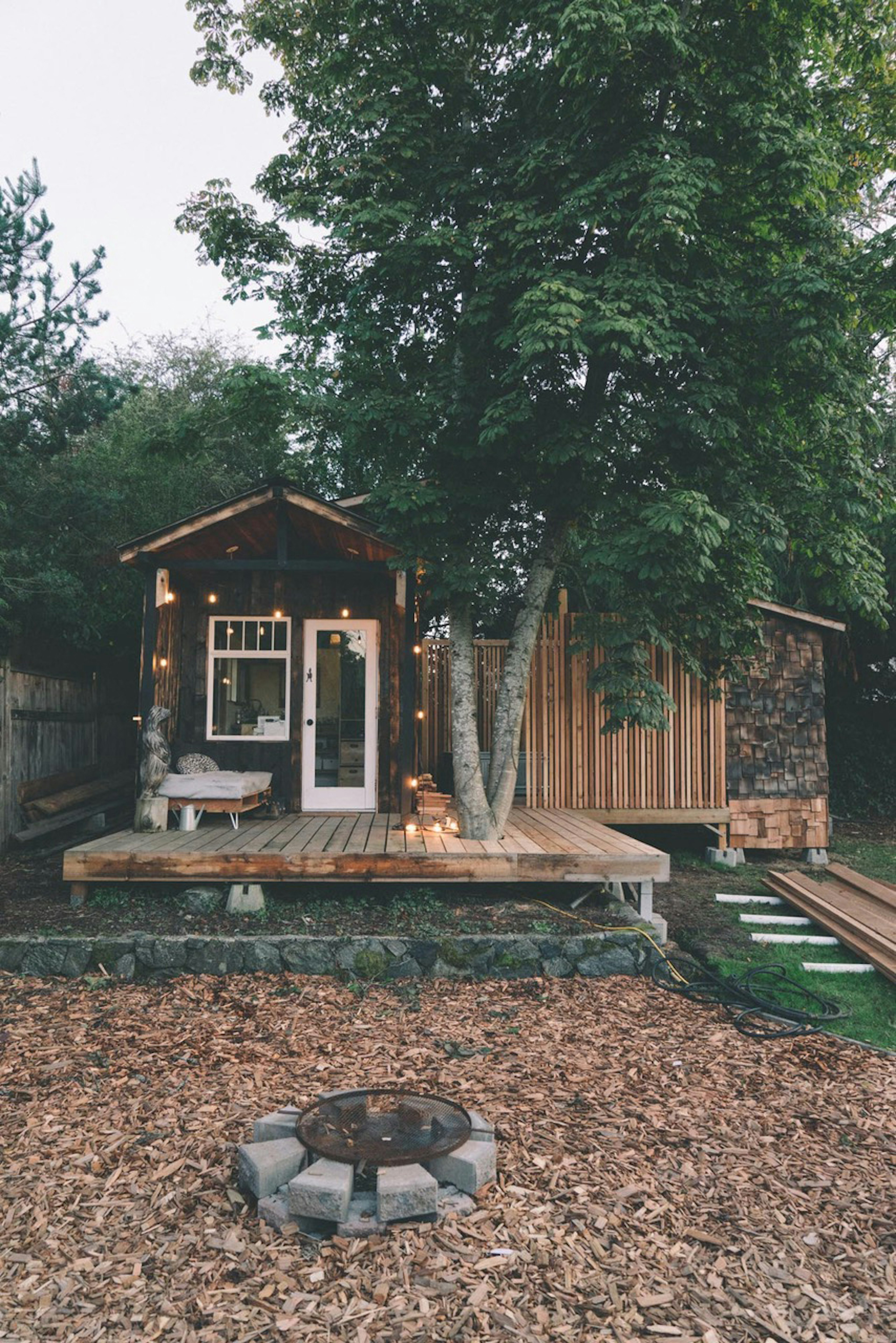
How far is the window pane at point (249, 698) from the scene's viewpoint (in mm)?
8531

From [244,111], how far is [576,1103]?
9900 mm

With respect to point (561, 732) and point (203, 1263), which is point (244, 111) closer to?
point (561, 732)

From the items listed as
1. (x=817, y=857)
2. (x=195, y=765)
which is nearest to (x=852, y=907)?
(x=817, y=857)

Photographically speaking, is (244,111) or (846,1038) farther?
(244,111)

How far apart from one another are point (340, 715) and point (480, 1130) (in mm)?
5700

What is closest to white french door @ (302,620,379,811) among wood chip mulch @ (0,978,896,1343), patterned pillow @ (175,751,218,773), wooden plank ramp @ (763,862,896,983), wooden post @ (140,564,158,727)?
patterned pillow @ (175,751,218,773)

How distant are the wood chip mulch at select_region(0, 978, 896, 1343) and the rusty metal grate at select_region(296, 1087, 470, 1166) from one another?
228 millimetres

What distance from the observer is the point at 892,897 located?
21.4 ft

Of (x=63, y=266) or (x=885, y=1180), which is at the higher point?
(x=63, y=266)

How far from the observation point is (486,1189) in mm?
2902

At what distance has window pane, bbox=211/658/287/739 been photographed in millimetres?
8531

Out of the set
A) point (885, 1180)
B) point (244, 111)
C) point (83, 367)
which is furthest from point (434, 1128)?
point (244, 111)

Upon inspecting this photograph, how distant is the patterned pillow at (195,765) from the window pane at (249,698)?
22.6 inches

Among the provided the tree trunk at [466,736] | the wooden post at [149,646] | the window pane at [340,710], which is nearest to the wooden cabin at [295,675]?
the window pane at [340,710]
